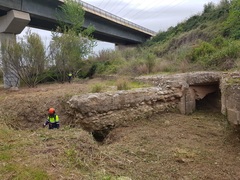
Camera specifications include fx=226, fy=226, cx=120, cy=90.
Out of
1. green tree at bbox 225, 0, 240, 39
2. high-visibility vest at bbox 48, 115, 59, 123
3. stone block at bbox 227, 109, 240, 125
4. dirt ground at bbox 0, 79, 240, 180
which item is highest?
green tree at bbox 225, 0, 240, 39

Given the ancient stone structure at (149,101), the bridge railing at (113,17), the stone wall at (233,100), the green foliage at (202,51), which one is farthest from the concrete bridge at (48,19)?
the stone wall at (233,100)

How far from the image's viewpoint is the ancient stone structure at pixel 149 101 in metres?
6.79

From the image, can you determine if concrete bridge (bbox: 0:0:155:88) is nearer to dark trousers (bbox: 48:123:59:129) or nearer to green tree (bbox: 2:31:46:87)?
green tree (bbox: 2:31:46:87)

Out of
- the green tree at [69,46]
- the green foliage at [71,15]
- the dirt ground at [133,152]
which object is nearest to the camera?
the dirt ground at [133,152]

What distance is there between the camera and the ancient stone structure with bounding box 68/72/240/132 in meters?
6.79

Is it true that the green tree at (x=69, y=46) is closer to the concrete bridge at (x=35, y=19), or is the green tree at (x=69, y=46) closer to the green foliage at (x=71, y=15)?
the green foliage at (x=71, y=15)

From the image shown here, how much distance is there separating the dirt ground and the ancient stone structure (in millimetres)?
430

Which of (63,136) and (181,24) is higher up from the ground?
(181,24)

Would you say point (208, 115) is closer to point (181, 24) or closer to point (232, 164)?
point (232, 164)

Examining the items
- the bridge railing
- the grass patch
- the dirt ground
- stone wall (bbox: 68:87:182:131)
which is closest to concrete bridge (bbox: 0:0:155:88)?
the bridge railing

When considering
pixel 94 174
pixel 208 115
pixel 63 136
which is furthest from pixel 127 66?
pixel 94 174

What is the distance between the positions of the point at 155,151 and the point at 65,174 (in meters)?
2.60

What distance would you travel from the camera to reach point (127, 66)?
14.5 m

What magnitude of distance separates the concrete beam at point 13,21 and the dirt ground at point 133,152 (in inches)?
369
